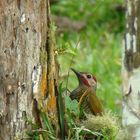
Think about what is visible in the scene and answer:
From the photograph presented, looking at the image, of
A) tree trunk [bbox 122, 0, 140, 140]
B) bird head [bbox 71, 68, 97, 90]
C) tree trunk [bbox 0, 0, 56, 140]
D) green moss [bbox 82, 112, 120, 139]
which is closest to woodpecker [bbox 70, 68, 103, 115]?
green moss [bbox 82, 112, 120, 139]

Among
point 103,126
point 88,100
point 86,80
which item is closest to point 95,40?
point 86,80

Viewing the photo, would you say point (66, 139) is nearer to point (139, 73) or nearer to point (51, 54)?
point (51, 54)

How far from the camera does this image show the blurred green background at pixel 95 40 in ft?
28.3

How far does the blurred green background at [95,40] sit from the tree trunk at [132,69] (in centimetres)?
102

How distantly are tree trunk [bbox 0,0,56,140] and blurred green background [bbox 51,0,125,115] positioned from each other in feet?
11.1

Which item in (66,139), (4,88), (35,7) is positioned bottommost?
(66,139)

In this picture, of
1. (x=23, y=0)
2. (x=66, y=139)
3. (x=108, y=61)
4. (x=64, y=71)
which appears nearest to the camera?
(x=23, y=0)

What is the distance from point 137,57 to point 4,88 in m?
2.56

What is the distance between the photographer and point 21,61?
155 inches

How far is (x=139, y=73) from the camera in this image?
631cm

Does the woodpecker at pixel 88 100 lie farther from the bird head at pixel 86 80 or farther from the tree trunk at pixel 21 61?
the tree trunk at pixel 21 61

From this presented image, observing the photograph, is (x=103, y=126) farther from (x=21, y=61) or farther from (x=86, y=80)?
(x=86, y=80)

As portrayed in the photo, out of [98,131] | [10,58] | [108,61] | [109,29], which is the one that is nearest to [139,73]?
[98,131]

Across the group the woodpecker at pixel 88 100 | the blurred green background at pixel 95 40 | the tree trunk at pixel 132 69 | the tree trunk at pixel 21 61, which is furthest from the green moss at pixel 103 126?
the blurred green background at pixel 95 40
